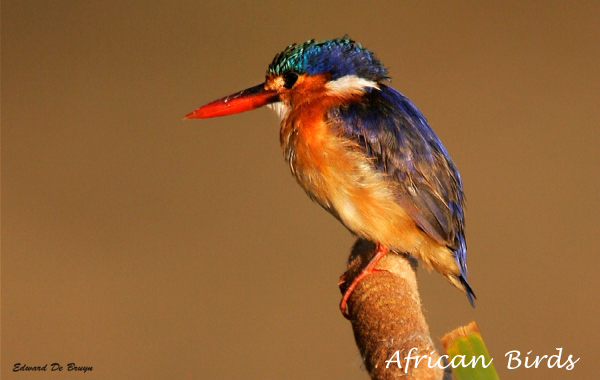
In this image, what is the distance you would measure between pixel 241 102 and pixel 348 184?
44 cm

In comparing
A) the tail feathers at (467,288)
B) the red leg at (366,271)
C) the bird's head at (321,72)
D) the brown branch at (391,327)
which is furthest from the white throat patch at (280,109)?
the tail feathers at (467,288)

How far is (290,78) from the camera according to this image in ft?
5.75

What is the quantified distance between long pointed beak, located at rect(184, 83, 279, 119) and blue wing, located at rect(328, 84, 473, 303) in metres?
0.24

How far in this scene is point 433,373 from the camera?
2.78 ft

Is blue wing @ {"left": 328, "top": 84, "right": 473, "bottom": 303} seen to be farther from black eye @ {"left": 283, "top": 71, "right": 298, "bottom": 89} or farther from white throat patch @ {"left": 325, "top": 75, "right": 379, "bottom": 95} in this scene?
black eye @ {"left": 283, "top": 71, "right": 298, "bottom": 89}

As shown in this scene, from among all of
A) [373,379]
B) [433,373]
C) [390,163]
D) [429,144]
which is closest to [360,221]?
[390,163]

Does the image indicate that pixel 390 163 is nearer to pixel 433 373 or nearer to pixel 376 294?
pixel 376 294

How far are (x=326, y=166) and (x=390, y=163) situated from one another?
17cm

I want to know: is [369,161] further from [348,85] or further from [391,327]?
[391,327]

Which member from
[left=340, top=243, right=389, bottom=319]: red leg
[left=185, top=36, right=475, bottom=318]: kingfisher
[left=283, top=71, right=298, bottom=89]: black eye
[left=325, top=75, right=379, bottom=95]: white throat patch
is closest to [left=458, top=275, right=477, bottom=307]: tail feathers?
[left=185, top=36, right=475, bottom=318]: kingfisher

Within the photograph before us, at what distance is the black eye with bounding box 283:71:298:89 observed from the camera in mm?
1741

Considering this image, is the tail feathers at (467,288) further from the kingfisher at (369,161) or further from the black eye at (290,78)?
the black eye at (290,78)

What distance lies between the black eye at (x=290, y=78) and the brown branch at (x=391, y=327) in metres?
0.63

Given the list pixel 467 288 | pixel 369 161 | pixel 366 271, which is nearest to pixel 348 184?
pixel 369 161
